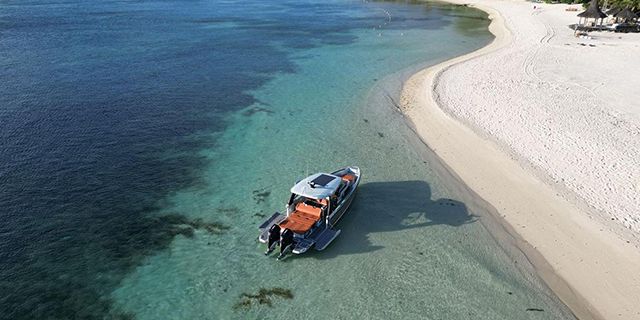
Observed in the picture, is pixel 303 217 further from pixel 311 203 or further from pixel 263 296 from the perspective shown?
pixel 263 296

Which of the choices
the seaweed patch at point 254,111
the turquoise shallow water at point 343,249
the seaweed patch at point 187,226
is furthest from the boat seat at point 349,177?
the seaweed patch at point 254,111

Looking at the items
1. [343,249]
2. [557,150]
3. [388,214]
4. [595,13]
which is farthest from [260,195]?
[595,13]

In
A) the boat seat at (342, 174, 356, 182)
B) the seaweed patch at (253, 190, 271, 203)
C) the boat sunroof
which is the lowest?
the seaweed patch at (253, 190, 271, 203)

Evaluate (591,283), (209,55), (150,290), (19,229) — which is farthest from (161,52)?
(591,283)

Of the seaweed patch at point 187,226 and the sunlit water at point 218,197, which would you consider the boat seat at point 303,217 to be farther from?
the seaweed patch at point 187,226

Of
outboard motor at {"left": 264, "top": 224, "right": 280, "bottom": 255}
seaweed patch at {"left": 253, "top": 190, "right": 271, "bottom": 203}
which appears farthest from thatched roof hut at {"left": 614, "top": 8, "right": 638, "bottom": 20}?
outboard motor at {"left": 264, "top": 224, "right": 280, "bottom": 255}

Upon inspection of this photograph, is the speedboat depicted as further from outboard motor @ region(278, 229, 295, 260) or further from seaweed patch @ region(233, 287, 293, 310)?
seaweed patch @ region(233, 287, 293, 310)

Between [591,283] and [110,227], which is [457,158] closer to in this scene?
[591,283]
